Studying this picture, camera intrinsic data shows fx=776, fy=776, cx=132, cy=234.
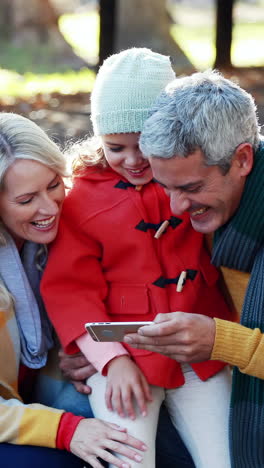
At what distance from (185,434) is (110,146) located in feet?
3.80

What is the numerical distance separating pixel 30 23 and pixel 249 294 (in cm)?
1400

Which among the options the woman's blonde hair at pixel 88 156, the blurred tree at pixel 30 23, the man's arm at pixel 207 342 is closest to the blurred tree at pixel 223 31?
the blurred tree at pixel 30 23

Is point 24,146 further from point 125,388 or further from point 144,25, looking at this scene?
point 144,25

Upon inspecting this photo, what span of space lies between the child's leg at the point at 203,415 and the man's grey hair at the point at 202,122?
0.92 metres

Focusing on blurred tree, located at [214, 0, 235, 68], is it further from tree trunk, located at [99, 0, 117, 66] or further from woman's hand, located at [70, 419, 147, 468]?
woman's hand, located at [70, 419, 147, 468]

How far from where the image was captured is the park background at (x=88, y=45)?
870cm

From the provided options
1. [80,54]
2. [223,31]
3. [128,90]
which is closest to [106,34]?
[223,31]

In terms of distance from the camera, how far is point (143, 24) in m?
15.0

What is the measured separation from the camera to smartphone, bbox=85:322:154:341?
2.60 m

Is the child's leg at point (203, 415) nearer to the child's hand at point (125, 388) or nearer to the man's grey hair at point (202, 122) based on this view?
the child's hand at point (125, 388)

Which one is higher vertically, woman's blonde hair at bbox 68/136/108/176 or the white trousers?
woman's blonde hair at bbox 68/136/108/176

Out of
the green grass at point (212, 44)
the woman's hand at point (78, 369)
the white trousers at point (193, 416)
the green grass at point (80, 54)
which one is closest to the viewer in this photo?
the white trousers at point (193, 416)

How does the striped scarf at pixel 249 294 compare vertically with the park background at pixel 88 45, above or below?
above

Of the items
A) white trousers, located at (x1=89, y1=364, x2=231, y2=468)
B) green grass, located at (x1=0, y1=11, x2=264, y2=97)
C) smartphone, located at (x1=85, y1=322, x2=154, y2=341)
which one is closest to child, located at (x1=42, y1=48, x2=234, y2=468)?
white trousers, located at (x1=89, y1=364, x2=231, y2=468)
